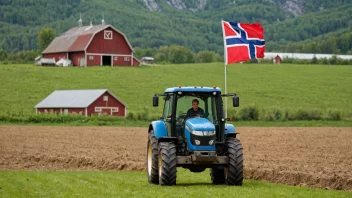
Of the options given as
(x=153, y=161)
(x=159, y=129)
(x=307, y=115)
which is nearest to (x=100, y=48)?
(x=307, y=115)

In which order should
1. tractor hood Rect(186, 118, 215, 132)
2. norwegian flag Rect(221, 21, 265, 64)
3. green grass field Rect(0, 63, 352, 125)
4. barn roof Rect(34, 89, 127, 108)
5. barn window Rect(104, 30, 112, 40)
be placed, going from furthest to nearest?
barn window Rect(104, 30, 112, 40), green grass field Rect(0, 63, 352, 125), barn roof Rect(34, 89, 127, 108), norwegian flag Rect(221, 21, 265, 64), tractor hood Rect(186, 118, 215, 132)

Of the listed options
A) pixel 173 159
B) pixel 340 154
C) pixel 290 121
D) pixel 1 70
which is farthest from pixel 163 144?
pixel 1 70

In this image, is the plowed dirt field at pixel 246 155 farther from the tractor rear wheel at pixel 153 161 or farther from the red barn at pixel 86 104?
the red barn at pixel 86 104

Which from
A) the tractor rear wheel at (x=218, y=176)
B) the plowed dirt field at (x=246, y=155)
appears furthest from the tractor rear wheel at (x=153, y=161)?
the plowed dirt field at (x=246, y=155)

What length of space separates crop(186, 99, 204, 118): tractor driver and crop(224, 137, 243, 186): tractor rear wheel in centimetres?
119

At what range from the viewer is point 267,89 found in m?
94.4

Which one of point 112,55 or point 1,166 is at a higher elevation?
point 112,55

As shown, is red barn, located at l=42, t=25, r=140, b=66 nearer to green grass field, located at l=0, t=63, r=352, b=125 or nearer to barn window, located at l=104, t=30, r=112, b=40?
barn window, located at l=104, t=30, r=112, b=40

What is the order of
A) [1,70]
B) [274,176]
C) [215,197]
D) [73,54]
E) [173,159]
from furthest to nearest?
1. [73,54]
2. [1,70]
3. [274,176]
4. [173,159]
5. [215,197]

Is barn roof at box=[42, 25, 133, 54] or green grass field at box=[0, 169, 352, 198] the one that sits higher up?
barn roof at box=[42, 25, 133, 54]

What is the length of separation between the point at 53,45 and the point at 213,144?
99.5m

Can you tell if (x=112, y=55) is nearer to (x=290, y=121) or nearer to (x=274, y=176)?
(x=290, y=121)

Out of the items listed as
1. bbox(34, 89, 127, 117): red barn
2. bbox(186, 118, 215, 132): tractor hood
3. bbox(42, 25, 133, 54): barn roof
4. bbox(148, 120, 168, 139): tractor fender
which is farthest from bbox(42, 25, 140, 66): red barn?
bbox(186, 118, 215, 132): tractor hood

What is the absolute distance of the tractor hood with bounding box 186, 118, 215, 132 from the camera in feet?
63.6
